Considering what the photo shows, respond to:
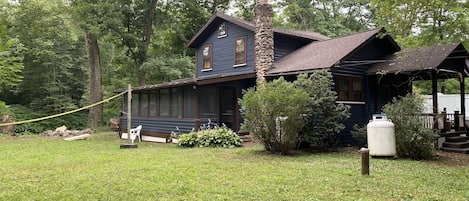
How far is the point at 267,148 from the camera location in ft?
35.4

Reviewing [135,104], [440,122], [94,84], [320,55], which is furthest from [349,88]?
[94,84]

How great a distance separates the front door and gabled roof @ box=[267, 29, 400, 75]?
2.63 metres

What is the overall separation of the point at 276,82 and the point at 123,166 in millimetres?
4679

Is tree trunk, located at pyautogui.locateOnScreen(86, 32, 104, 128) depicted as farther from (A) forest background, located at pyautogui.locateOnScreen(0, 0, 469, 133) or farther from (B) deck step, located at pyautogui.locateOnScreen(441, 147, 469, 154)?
(B) deck step, located at pyautogui.locateOnScreen(441, 147, 469, 154)

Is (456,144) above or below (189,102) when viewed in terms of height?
below

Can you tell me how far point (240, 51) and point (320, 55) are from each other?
149 inches

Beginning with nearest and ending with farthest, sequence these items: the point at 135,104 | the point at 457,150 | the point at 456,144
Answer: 1. the point at 457,150
2. the point at 456,144
3. the point at 135,104

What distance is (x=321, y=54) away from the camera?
533 inches

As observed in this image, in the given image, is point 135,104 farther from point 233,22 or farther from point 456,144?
point 456,144

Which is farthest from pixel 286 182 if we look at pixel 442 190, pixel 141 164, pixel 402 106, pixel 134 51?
pixel 134 51

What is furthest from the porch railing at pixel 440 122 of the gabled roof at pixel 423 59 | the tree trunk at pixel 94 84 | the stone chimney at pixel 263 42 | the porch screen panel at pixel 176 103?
the tree trunk at pixel 94 84

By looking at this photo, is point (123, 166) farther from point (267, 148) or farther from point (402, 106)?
point (402, 106)

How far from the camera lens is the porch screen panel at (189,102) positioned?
15.5m

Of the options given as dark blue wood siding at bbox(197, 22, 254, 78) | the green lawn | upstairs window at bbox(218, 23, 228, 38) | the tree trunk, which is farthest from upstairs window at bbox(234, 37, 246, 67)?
the tree trunk
